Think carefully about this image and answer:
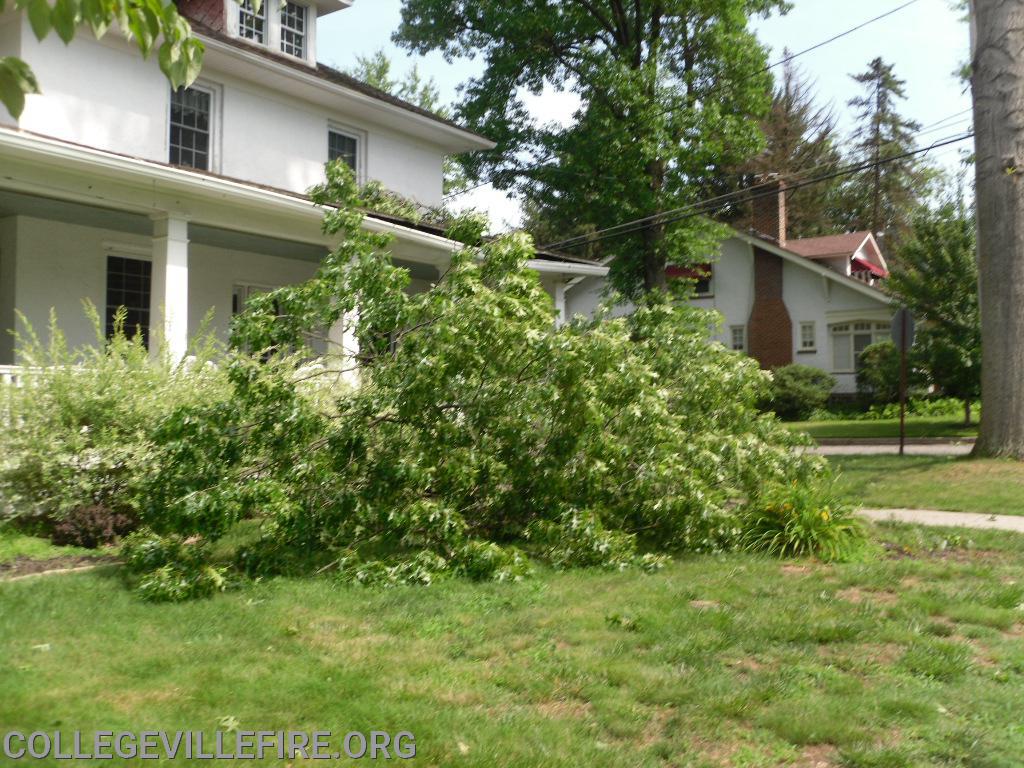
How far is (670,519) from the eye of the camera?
7660 mm

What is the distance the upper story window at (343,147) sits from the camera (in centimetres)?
1598

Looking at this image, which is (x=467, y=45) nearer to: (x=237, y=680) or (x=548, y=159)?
(x=548, y=159)

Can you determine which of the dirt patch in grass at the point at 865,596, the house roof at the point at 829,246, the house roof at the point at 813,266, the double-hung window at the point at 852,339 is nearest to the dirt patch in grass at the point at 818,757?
the dirt patch in grass at the point at 865,596

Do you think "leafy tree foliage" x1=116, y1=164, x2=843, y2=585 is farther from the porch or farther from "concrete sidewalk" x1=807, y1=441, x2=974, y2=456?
"concrete sidewalk" x1=807, y1=441, x2=974, y2=456

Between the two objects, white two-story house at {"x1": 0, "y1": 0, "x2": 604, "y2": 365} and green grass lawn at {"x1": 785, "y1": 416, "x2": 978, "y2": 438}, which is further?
green grass lawn at {"x1": 785, "y1": 416, "x2": 978, "y2": 438}

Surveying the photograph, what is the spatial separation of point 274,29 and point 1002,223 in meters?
12.2

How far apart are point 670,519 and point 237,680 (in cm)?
422

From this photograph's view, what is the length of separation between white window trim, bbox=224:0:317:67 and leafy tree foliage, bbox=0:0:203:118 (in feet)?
37.5

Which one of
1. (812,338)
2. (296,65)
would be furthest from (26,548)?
(812,338)

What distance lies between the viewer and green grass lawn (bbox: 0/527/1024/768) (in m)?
3.85

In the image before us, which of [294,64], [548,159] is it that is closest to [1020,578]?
[294,64]

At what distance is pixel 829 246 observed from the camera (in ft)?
127

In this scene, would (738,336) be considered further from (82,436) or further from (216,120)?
(82,436)

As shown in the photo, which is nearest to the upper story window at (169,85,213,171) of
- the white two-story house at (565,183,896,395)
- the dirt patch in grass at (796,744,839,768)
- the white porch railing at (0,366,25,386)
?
the white porch railing at (0,366,25,386)
